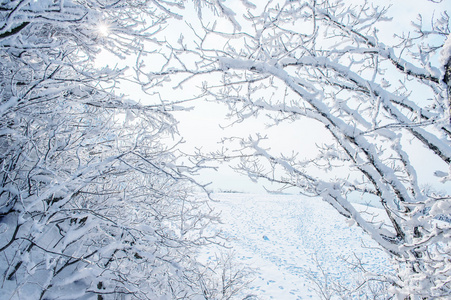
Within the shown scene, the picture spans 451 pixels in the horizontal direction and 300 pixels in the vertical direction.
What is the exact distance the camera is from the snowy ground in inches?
Result: 502

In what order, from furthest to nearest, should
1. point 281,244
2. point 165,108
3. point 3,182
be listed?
point 281,244 → point 3,182 → point 165,108

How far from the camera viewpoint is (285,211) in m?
31.2

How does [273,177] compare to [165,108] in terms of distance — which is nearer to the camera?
[165,108]

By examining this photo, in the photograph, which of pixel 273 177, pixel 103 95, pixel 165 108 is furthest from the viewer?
pixel 273 177

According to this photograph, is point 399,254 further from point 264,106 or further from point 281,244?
point 281,244

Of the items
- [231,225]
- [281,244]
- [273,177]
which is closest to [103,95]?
[273,177]

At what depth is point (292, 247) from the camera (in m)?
19.4

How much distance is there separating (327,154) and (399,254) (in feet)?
5.11

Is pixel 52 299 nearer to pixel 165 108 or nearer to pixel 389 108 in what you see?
pixel 165 108

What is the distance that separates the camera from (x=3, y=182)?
282cm

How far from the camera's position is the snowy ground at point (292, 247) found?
1274cm

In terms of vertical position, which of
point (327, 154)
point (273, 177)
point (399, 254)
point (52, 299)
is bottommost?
point (52, 299)

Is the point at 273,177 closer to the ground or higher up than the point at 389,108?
closer to the ground

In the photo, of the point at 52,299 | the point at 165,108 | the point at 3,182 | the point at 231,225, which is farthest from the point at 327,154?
the point at 231,225
